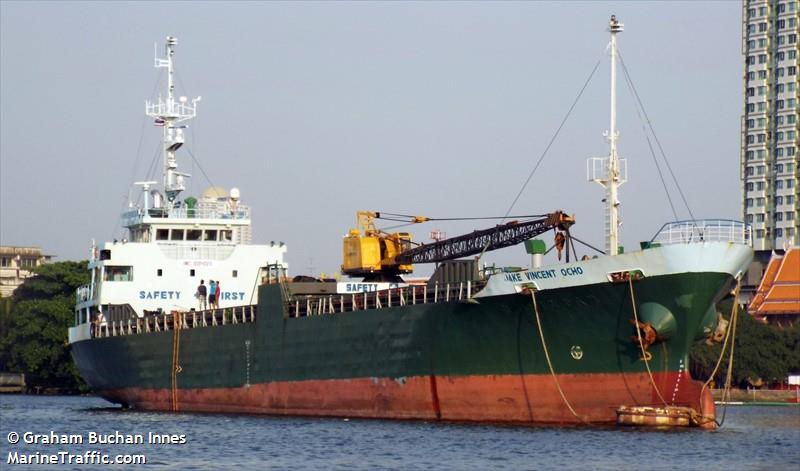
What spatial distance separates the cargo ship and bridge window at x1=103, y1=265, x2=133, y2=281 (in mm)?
66

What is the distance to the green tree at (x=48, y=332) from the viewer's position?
275 feet

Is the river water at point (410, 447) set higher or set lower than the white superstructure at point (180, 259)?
lower

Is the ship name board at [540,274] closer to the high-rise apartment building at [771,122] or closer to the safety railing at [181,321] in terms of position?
the safety railing at [181,321]

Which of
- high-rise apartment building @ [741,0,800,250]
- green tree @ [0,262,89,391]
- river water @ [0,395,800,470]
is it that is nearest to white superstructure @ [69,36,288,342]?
river water @ [0,395,800,470]

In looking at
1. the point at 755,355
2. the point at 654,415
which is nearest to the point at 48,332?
the point at 755,355

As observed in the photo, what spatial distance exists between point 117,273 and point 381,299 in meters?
15.8

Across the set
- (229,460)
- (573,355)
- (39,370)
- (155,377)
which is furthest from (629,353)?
(39,370)

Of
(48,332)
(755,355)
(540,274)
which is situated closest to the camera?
(540,274)

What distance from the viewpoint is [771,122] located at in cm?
14275

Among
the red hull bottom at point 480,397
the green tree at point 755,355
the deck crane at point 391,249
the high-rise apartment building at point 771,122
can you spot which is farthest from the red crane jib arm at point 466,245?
the high-rise apartment building at point 771,122

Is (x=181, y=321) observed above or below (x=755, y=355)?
above

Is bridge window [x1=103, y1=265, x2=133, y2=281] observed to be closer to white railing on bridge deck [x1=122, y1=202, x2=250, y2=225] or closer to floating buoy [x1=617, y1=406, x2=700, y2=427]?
white railing on bridge deck [x1=122, y1=202, x2=250, y2=225]

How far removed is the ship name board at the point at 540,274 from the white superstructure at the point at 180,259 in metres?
16.9

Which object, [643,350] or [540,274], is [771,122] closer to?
[540,274]
